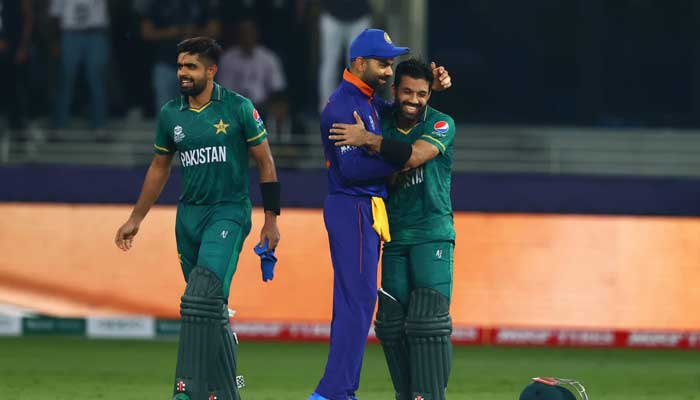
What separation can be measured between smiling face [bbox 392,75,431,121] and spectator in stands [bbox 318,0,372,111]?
6824 mm

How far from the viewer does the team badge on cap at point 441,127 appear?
29.1 ft

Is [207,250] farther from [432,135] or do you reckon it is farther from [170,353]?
[170,353]

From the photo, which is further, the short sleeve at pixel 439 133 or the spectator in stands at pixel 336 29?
the spectator in stands at pixel 336 29

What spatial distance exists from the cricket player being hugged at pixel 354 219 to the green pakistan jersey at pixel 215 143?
0.52 m

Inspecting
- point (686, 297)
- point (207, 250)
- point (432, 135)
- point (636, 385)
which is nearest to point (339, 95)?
point (432, 135)

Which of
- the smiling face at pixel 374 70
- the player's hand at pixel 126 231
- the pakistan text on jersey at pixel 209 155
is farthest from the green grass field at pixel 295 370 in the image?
the smiling face at pixel 374 70

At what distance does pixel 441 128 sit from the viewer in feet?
29.1

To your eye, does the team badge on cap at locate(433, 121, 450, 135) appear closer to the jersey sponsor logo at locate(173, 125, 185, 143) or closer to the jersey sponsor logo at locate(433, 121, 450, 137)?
the jersey sponsor logo at locate(433, 121, 450, 137)

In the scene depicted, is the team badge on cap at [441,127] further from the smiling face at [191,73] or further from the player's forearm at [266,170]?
the smiling face at [191,73]

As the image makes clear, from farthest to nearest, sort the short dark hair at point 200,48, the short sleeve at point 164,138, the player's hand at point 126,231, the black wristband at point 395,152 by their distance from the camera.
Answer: the player's hand at point 126,231 < the short sleeve at point 164,138 < the short dark hair at point 200,48 < the black wristband at point 395,152

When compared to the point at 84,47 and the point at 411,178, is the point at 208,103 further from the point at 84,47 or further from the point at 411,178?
the point at 84,47

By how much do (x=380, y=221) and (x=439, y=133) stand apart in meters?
0.58

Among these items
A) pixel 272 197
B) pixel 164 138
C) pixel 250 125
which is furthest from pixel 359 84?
pixel 164 138

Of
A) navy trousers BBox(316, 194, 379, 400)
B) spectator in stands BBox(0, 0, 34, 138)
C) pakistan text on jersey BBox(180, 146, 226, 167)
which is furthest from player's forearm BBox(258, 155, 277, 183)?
spectator in stands BBox(0, 0, 34, 138)
